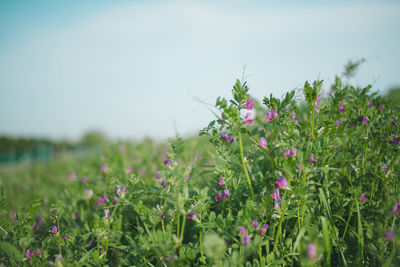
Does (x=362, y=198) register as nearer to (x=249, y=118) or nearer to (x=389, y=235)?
(x=389, y=235)

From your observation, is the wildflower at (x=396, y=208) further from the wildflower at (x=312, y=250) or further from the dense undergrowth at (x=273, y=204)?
the wildflower at (x=312, y=250)

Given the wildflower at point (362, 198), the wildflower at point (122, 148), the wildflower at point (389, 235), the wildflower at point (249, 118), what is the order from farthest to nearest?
1. the wildflower at point (122, 148)
2. the wildflower at point (362, 198)
3. the wildflower at point (249, 118)
4. the wildflower at point (389, 235)

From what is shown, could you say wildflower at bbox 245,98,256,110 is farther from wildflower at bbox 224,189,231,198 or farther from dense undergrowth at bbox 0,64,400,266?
wildflower at bbox 224,189,231,198

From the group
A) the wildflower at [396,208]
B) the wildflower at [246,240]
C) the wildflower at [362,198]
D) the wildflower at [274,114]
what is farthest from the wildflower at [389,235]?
A: the wildflower at [274,114]

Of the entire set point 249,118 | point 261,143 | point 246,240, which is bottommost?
point 246,240

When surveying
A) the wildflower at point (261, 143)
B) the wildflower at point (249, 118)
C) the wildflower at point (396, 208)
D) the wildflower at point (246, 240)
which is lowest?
the wildflower at point (246, 240)

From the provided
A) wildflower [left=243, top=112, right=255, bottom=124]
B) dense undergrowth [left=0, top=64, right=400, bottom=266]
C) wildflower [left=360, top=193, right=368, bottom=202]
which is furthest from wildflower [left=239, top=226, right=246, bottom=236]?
wildflower [left=360, top=193, right=368, bottom=202]

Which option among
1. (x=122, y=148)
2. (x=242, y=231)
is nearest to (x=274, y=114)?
(x=242, y=231)

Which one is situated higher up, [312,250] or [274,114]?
[274,114]

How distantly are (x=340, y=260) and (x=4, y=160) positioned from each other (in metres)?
35.1

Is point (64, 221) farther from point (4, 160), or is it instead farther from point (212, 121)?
point (4, 160)

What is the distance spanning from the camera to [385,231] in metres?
1.20

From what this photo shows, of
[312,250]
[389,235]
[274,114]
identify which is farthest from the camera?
[274,114]

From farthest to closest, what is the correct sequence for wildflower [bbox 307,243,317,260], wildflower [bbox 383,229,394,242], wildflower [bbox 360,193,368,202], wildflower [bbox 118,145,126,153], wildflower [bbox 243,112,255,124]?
wildflower [bbox 118,145,126,153], wildflower [bbox 360,193,368,202], wildflower [bbox 243,112,255,124], wildflower [bbox 383,229,394,242], wildflower [bbox 307,243,317,260]
